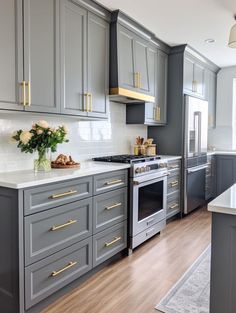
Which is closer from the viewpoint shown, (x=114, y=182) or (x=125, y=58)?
(x=114, y=182)

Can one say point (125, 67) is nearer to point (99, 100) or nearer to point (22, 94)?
point (99, 100)

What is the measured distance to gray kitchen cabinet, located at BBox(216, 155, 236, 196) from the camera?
195 inches

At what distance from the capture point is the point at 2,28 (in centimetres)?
183

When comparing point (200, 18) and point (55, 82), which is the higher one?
point (200, 18)

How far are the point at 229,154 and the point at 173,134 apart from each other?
58.0 inches

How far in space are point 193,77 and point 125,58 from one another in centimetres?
173

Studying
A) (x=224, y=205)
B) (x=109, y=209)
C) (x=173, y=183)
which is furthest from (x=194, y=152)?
(x=224, y=205)

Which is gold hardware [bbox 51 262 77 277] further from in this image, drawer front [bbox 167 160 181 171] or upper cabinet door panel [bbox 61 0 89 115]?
drawer front [bbox 167 160 181 171]

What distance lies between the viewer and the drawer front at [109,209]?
236cm

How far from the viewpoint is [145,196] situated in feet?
9.93

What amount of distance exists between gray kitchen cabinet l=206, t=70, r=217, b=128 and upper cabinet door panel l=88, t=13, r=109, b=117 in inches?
110

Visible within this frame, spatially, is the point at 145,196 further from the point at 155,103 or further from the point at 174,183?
the point at 155,103

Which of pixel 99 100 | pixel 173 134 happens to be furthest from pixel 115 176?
pixel 173 134

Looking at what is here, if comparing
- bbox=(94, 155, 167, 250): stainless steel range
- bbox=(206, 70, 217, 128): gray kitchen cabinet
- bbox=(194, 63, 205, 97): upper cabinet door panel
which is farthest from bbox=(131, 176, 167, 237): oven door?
bbox=(206, 70, 217, 128): gray kitchen cabinet
